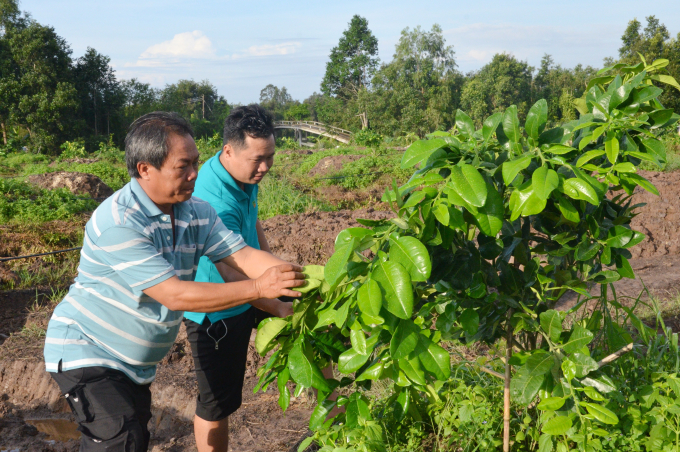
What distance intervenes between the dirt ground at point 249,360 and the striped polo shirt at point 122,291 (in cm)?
136

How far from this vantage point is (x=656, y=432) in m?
1.63

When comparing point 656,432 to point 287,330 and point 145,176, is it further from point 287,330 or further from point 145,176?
point 145,176

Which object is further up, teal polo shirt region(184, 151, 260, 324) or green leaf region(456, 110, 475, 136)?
green leaf region(456, 110, 475, 136)

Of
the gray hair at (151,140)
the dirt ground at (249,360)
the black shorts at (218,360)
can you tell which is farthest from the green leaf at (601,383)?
the dirt ground at (249,360)

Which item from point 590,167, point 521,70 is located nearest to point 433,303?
point 590,167

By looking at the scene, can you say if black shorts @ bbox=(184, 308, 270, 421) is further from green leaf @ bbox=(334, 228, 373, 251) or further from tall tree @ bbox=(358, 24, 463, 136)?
tall tree @ bbox=(358, 24, 463, 136)

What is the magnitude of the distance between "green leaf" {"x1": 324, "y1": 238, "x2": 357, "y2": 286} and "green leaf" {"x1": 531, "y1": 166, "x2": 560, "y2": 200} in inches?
16.5

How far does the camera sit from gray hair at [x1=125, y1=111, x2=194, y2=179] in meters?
1.79

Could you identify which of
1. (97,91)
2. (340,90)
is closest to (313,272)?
(97,91)

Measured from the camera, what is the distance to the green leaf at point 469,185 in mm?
1092

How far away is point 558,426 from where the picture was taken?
1.39m

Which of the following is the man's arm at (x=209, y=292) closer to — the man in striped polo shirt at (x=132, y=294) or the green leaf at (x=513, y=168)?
the man in striped polo shirt at (x=132, y=294)

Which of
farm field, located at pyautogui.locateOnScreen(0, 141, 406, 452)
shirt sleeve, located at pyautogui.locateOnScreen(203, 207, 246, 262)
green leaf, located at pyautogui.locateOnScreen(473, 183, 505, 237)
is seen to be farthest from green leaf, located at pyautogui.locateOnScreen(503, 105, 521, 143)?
farm field, located at pyautogui.locateOnScreen(0, 141, 406, 452)

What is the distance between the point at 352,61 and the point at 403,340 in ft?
174
